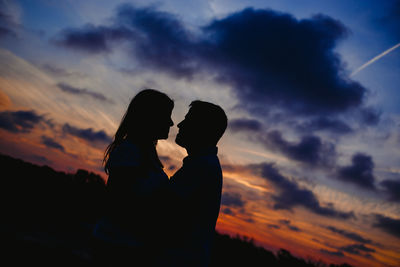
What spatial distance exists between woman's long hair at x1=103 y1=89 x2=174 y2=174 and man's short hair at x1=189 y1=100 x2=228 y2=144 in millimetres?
345

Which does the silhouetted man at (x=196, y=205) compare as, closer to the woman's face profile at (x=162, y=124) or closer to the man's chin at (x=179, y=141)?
the man's chin at (x=179, y=141)

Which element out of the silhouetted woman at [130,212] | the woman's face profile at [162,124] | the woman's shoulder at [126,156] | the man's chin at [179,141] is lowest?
the silhouetted woman at [130,212]

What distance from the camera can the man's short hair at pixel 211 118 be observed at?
2.55 metres

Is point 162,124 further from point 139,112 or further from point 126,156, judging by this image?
point 126,156

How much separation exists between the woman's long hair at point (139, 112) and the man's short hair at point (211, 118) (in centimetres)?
34

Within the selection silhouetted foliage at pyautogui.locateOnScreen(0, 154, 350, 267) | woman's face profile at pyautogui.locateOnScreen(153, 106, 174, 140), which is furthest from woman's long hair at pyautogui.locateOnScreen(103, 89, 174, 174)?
silhouetted foliage at pyautogui.locateOnScreen(0, 154, 350, 267)

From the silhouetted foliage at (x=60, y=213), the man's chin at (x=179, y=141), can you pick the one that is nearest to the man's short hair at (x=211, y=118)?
the man's chin at (x=179, y=141)

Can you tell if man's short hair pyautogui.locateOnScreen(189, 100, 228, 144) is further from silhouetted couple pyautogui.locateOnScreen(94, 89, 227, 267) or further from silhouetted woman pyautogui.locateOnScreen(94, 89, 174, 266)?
silhouetted woman pyautogui.locateOnScreen(94, 89, 174, 266)

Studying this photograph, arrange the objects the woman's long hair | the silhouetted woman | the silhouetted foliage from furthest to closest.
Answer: the silhouetted foliage, the woman's long hair, the silhouetted woman

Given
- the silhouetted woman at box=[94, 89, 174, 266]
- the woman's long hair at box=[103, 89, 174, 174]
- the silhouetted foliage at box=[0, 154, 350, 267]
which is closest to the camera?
the silhouetted woman at box=[94, 89, 174, 266]

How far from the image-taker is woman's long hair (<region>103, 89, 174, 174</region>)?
2.49 m

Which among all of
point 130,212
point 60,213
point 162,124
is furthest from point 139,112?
point 60,213

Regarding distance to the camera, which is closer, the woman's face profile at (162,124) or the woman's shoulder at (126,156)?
the woman's shoulder at (126,156)

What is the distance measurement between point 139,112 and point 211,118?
715 millimetres
